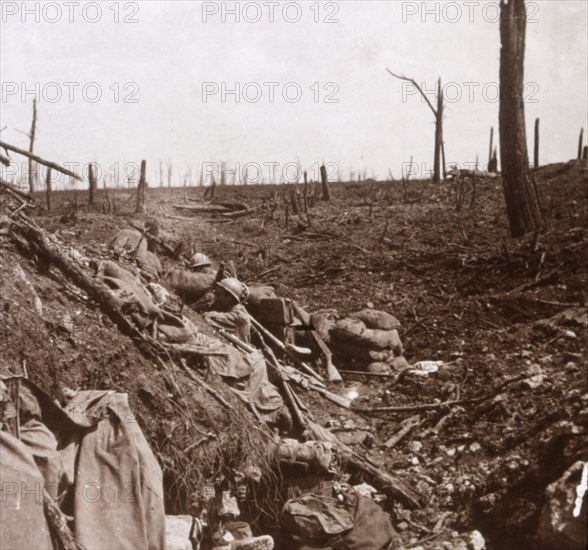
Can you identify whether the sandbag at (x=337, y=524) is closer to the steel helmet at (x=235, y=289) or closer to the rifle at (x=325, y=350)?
the rifle at (x=325, y=350)

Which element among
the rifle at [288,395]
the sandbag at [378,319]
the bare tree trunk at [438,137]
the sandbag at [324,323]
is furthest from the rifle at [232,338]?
the bare tree trunk at [438,137]

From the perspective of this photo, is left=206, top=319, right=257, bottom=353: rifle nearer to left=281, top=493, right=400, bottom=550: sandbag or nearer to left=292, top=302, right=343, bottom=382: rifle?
left=292, top=302, right=343, bottom=382: rifle

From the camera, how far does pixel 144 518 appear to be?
3.72 m

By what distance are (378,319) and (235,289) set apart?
1781 mm

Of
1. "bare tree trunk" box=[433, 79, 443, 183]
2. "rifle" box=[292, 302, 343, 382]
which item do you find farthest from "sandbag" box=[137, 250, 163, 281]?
"bare tree trunk" box=[433, 79, 443, 183]

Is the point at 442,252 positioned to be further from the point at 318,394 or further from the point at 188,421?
the point at 188,421

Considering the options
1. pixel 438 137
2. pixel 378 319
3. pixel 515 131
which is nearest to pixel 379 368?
pixel 378 319

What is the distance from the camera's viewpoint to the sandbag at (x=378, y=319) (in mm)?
7836

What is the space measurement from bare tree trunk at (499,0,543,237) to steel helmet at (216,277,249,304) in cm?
483

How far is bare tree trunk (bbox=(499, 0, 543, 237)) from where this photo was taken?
33.0 feet

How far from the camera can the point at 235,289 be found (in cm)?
734

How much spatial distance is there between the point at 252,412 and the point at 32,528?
2.34 meters

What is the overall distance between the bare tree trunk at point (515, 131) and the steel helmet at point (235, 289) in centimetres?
483

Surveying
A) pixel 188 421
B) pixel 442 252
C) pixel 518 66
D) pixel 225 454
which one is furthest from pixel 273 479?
pixel 518 66
